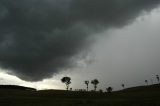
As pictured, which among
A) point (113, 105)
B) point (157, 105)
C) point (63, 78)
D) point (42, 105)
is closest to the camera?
point (157, 105)

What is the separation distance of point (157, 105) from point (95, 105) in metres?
14.3

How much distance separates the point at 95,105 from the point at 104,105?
231 cm

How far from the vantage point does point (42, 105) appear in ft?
214

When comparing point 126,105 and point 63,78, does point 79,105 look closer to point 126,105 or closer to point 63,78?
point 126,105

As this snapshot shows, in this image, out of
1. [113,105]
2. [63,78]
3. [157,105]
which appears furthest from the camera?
[63,78]

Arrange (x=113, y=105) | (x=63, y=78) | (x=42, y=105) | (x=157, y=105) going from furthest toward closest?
1. (x=63, y=78)
2. (x=42, y=105)
3. (x=113, y=105)
4. (x=157, y=105)

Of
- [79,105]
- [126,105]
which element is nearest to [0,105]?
[79,105]

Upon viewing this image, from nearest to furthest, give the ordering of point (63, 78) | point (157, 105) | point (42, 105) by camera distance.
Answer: point (157, 105) < point (42, 105) < point (63, 78)

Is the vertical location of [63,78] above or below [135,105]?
above

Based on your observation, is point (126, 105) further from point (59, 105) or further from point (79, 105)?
point (59, 105)

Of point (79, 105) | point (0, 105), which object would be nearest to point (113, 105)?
point (79, 105)

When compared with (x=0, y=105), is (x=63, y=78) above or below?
above

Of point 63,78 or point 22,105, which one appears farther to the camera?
point 63,78

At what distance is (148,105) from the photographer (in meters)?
57.7
